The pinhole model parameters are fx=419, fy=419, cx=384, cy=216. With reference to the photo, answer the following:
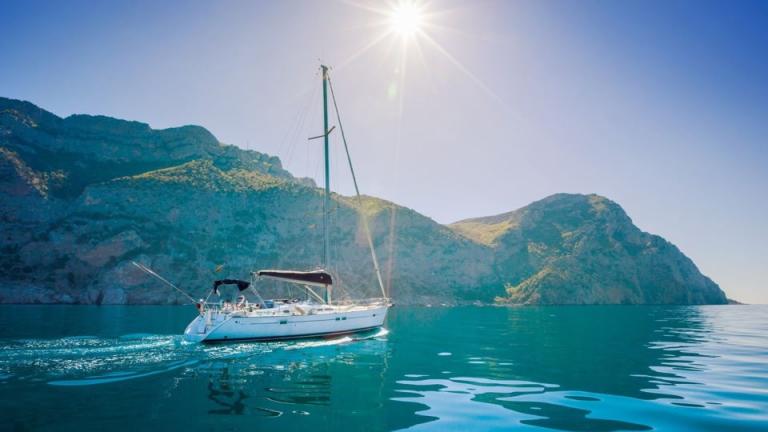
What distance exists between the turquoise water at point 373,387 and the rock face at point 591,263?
127479 millimetres

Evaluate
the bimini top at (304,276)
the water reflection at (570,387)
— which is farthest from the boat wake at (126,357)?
the water reflection at (570,387)

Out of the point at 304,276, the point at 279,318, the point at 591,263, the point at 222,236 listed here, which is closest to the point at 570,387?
the point at 279,318

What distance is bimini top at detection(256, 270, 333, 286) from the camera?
34.8 metres

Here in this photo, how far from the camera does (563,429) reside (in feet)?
36.0

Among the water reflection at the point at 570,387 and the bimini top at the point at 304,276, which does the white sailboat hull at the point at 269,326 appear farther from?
the water reflection at the point at 570,387

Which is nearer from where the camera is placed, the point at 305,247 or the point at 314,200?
the point at 305,247

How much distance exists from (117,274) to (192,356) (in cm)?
9619

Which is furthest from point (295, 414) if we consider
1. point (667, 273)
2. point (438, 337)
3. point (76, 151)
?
point (667, 273)

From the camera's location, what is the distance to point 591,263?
164 meters

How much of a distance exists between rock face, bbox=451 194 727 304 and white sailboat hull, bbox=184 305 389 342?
121m

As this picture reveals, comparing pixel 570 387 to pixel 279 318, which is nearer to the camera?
pixel 570 387

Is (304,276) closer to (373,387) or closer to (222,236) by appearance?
(373,387)

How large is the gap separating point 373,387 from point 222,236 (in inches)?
4691

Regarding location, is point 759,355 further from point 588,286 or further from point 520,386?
point 588,286
